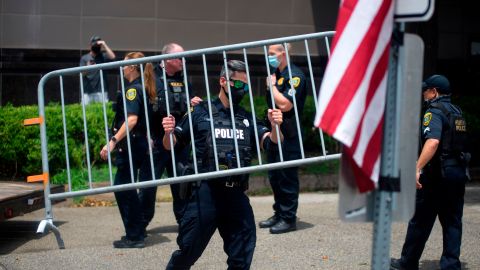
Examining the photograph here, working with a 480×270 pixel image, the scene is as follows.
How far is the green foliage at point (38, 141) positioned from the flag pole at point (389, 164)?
24.4 ft

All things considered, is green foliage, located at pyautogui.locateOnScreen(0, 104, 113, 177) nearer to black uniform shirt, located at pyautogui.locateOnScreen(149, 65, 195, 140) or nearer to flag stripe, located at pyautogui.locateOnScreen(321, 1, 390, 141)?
black uniform shirt, located at pyautogui.locateOnScreen(149, 65, 195, 140)

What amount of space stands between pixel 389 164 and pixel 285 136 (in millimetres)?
3587

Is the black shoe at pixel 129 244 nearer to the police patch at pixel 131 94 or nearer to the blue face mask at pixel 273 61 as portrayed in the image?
the police patch at pixel 131 94

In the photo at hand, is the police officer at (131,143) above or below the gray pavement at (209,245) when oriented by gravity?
above

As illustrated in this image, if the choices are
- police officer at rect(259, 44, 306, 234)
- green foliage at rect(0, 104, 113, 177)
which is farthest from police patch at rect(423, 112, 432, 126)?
green foliage at rect(0, 104, 113, 177)

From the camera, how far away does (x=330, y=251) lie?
744 centimetres

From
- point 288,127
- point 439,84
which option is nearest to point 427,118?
point 439,84

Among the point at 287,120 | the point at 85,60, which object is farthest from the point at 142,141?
the point at 85,60

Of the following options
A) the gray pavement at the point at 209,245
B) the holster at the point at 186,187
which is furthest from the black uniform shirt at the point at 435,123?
the holster at the point at 186,187

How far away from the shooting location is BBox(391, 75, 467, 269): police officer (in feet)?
20.7

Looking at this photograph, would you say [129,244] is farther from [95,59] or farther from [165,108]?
[95,59]

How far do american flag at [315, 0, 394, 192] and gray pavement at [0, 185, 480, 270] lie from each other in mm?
3612

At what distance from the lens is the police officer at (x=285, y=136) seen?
22.8ft

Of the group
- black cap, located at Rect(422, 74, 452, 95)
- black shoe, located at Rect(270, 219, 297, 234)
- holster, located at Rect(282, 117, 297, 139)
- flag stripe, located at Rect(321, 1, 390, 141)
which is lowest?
black shoe, located at Rect(270, 219, 297, 234)
